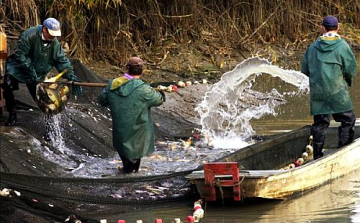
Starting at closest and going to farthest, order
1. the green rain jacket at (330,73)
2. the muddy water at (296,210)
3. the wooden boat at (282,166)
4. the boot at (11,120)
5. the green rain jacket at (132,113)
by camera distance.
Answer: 1. the muddy water at (296,210)
2. the wooden boat at (282,166)
3. the green rain jacket at (132,113)
4. the green rain jacket at (330,73)
5. the boot at (11,120)

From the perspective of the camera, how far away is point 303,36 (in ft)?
76.0

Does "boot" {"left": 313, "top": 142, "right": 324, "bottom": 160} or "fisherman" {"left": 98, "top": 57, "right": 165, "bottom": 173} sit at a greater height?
"fisherman" {"left": 98, "top": 57, "right": 165, "bottom": 173}

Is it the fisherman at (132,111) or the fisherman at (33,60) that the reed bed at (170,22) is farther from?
the fisherman at (132,111)

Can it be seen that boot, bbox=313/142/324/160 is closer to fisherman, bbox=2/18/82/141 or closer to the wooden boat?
the wooden boat

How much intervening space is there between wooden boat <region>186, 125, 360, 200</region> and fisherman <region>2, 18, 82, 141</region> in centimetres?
224

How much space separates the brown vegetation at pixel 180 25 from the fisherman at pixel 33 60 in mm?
3780

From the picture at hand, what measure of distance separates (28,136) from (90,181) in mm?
2254

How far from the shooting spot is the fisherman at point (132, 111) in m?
10.5

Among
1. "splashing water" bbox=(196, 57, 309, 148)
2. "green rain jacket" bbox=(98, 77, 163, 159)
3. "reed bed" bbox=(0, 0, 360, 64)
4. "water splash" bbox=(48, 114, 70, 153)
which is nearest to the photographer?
"green rain jacket" bbox=(98, 77, 163, 159)

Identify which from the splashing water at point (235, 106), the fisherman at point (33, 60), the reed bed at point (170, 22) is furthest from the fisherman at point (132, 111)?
the reed bed at point (170, 22)

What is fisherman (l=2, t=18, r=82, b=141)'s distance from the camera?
37.7 ft

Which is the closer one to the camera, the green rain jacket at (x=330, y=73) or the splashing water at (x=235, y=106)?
the green rain jacket at (x=330, y=73)

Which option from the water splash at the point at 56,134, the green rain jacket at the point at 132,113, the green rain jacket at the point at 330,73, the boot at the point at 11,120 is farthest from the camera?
the water splash at the point at 56,134

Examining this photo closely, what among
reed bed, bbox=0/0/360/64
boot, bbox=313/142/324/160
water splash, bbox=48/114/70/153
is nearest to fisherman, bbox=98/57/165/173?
water splash, bbox=48/114/70/153
